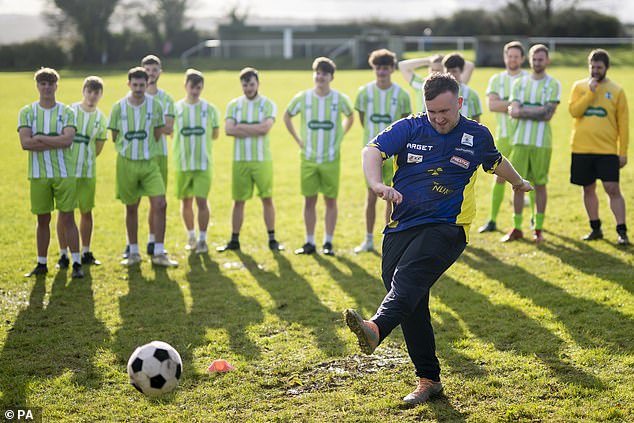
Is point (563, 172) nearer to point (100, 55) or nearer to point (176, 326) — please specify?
point (176, 326)

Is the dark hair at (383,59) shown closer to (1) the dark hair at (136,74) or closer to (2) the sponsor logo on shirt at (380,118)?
(2) the sponsor logo on shirt at (380,118)

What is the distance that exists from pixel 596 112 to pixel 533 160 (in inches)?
38.4

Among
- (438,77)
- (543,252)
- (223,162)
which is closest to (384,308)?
(438,77)

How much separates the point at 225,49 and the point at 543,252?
47.0 metres

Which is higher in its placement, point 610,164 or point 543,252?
point 610,164

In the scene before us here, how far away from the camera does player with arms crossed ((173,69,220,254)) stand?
10531 millimetres

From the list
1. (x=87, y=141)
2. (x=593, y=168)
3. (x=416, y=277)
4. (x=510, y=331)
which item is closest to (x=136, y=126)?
(x=87, y=141)

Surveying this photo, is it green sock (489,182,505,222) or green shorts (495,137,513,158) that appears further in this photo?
green sock (489,182,505,222)

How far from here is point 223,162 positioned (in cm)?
1788

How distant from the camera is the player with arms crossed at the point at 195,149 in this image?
1053cm

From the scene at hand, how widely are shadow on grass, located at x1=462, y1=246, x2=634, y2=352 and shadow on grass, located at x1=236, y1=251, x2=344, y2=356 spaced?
2058mm

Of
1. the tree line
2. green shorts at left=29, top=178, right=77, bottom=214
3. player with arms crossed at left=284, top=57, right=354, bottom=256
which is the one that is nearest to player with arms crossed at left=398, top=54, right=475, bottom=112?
player with arms crossed at left=284, top=57, right=354, bottom=256

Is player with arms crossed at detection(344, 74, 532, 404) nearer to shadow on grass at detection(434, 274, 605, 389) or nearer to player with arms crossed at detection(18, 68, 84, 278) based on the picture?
shadow on grass at detection(434, 274, 605, 389)

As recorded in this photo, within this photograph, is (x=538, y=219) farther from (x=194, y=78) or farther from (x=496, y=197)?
(x=194, y=78)
